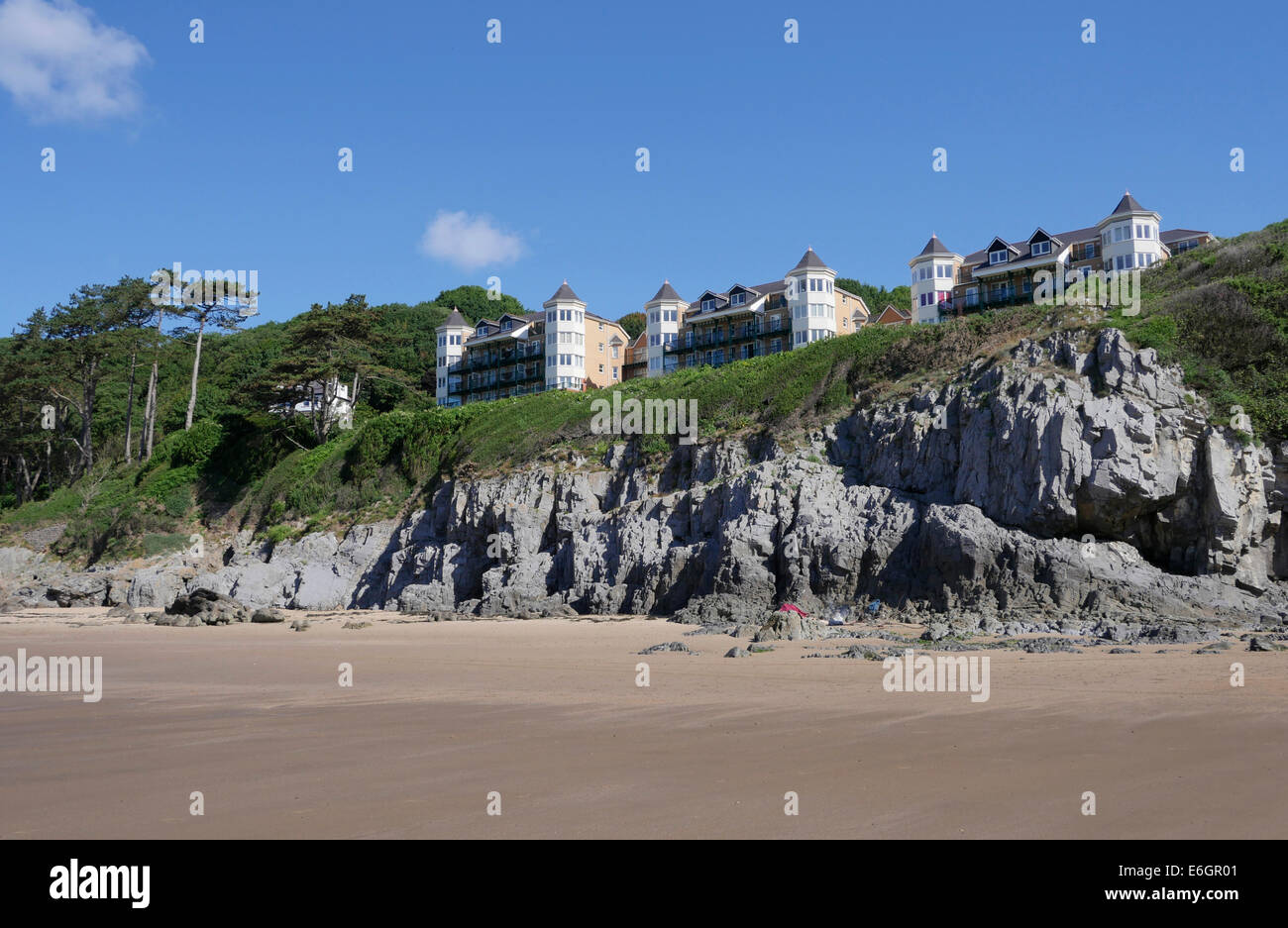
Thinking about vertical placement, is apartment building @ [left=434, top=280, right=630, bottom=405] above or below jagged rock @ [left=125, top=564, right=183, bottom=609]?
above

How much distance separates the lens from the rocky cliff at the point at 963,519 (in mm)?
21516

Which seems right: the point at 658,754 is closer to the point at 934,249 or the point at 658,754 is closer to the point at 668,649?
the point at 668,649

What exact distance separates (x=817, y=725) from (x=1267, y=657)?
8.97 m

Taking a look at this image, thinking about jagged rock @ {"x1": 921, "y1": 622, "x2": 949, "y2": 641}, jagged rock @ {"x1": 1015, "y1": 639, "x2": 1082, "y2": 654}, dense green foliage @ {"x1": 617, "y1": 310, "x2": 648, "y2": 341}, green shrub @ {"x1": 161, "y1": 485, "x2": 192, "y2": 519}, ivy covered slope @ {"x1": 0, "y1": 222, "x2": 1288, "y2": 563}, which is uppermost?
dense green foliage @ {"x1": 617, "y1": 310, "x2": 648, "y2": 341}

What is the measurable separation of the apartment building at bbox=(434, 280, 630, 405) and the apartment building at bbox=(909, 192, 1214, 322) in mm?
25390

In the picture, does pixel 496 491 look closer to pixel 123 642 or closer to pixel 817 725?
pixel 123 642

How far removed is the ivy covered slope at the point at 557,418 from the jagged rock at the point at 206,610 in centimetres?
1223

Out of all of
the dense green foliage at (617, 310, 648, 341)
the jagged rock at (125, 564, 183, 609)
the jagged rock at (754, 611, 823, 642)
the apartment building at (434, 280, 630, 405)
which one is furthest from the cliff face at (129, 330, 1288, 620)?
the dense green foliage at (617, 310, 648, 341)

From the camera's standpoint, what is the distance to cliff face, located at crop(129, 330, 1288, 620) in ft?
70.7

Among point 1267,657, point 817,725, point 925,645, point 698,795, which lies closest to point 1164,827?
point 698,795

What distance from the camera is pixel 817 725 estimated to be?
7.89 meters

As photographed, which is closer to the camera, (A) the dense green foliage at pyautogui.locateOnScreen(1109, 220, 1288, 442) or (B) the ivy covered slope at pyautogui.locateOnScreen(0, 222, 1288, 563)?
(A) the dense green foliage at pyautogui.locateOnScreen(1109, 220, 1288, 442)

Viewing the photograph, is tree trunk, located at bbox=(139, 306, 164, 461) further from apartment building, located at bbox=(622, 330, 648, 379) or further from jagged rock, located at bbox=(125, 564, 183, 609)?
apartment building, located at bbox=(622, 330, 648, 379)

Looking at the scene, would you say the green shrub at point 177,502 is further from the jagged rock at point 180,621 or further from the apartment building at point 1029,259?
the apartment building at point 1029,259
